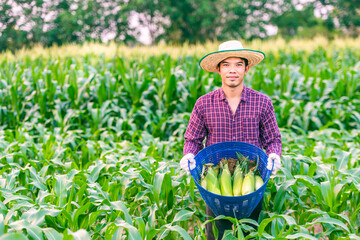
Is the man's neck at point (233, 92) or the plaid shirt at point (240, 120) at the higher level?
the man's neck at point (233, 92)

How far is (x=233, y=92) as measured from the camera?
6.88 feet

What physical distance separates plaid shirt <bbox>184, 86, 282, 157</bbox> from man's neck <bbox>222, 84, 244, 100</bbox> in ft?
0.09

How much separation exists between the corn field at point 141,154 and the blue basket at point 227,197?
0.14 meters

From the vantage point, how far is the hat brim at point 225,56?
6.57 ft

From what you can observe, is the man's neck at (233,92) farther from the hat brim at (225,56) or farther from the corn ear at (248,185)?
the corn ear at (248,185)

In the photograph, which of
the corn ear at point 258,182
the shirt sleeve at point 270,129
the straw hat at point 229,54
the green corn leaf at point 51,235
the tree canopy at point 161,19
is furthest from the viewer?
the tree canopy at point 161,19

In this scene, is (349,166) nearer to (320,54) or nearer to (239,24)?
(320,54)

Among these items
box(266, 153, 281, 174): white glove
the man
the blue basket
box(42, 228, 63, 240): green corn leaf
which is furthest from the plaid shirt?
box(42, 228, 63, 240): green corn leaf

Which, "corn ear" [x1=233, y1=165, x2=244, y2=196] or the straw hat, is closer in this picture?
"corn ear" [x1=233, y1=165, x2=244, y2=196]

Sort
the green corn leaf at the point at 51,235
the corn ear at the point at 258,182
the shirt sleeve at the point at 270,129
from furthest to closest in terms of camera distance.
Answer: the shirt sleeve at the point at 270,129
the corn ear at the point at 258,182
the green corn leaf at the point at 51,235

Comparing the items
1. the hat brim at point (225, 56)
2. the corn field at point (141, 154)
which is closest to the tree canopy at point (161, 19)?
the corn field at point (141, 154)

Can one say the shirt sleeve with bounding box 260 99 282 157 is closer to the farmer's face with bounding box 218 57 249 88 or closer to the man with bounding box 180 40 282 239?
the man with bounding box 180 40 282 239

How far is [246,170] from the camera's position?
6.08ft

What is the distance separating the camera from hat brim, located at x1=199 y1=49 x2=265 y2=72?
2004mm
